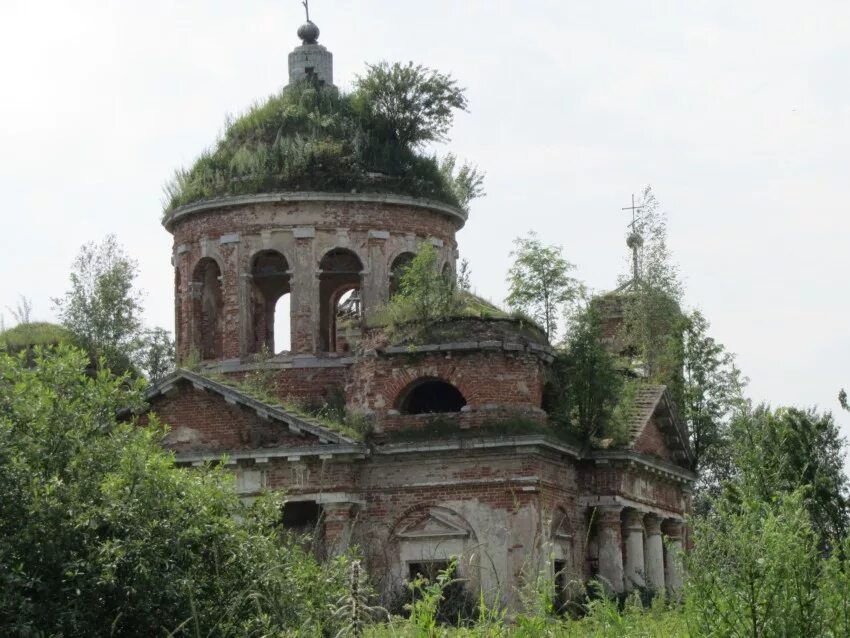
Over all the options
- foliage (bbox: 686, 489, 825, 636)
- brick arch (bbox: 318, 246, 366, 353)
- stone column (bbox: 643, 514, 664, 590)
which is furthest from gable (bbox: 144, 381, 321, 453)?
foliage (bbox: 686, 489, 825, 636)

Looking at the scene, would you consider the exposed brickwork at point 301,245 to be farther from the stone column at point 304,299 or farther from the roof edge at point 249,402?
the roof edge at point 249,402

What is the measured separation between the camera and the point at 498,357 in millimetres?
24078

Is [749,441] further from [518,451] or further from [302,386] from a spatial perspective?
[302,386]

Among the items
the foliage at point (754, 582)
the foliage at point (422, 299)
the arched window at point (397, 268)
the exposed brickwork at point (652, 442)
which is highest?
the arched window at point (397, 268)

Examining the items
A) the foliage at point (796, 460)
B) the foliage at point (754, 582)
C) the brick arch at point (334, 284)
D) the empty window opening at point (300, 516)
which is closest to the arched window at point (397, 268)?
the brick arch at point (334, 284)

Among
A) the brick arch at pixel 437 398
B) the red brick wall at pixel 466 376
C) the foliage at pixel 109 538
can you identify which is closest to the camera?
the foliage at pixel 109 538

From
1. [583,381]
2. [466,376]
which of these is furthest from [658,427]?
[466,376]

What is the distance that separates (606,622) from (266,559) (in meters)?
4.77

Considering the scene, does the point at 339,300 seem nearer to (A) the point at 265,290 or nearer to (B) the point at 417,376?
(A) the point at 265,290

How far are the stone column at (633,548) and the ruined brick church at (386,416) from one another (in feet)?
0.09

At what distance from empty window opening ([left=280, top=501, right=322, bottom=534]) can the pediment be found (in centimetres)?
139

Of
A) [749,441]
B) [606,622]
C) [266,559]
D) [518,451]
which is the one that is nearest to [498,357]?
[518,451]

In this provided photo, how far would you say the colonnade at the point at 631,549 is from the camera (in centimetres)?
2562

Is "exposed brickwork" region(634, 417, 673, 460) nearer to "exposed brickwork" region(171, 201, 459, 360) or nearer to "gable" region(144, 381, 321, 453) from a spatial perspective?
"exposed brickwork" region(171, 201, 459, 360)
